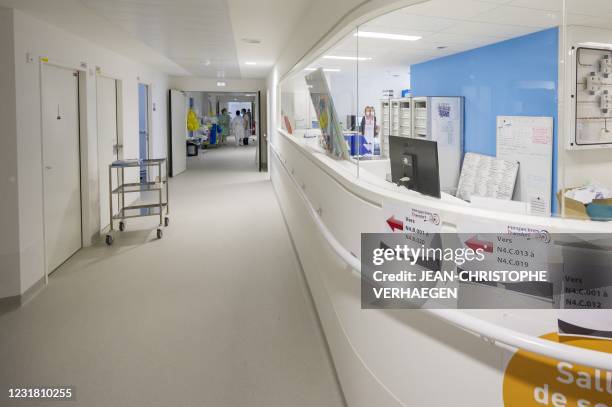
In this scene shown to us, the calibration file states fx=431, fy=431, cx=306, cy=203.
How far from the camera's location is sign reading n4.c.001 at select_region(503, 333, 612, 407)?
129 cm

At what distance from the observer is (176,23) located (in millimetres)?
4781

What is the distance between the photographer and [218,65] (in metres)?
9.27

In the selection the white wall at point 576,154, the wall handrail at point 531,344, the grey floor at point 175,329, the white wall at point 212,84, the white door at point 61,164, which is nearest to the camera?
the wall handrail at point 531,344

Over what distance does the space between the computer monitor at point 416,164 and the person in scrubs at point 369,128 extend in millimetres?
818

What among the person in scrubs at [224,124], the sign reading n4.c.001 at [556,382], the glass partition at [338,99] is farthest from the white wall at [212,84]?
the sign reading n4.c.001 at [556,382]

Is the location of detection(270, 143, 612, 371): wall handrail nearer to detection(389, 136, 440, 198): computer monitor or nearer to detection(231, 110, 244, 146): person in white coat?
detection(389, 136, 440, 198): computer monitor

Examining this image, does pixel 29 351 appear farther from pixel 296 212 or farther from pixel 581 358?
pixel 581 358

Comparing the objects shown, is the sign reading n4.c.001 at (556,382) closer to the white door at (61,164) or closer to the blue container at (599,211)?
the blue container at (599,211)

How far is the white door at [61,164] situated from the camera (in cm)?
461

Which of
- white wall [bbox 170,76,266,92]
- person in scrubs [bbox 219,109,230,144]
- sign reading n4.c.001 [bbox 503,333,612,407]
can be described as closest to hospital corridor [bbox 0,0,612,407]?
sign reading n4.c.001 [bbox 503,333,612,407]

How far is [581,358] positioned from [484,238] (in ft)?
1.81

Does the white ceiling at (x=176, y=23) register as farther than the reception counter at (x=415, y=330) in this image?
Yes

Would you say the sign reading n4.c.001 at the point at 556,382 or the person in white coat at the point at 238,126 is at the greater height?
the person in white coat at the point at 238,126

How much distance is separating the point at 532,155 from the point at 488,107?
34.5 inches
